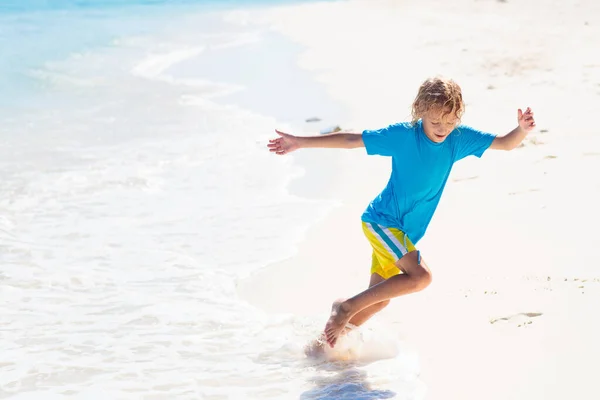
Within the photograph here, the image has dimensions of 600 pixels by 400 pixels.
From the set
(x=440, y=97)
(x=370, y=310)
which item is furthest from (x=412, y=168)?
(x=370, y=310)

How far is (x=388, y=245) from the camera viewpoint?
389 cm

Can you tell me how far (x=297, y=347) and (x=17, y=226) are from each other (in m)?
3.06

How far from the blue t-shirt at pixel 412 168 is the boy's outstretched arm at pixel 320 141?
0.18ft

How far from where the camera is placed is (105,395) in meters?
3.98

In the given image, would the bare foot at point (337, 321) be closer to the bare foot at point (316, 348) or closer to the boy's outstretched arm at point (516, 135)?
the bare foot at point (316, 348)

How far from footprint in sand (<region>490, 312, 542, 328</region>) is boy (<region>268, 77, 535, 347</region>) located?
2.19 ft

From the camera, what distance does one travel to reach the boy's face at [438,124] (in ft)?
12.4

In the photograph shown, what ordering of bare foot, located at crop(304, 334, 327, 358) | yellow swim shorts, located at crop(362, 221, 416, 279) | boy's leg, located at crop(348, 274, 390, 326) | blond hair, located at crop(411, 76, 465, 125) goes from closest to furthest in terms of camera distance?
1. blond hair, located at crop(411, 76, 465, 125)
2. yellow swim shorts, located at crop(362, 221, 416, 279)
3. boy's leg, located at crop(348, 274, 390, 326)
4. bare foot, located at crop(304, 334, 327, 358)

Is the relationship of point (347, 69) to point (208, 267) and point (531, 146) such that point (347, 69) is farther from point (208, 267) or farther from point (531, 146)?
point (208, 267)

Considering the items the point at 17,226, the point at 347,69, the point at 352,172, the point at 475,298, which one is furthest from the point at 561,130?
the point at 347,69

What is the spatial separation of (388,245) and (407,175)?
13.2 inches

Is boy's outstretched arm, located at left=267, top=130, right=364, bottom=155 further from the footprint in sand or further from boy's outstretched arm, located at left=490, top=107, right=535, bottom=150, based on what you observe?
the footprint in sand

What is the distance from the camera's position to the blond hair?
148 inches

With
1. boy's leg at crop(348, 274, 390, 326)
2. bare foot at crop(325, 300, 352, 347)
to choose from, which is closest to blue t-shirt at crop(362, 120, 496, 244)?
boy's leg at crop(348, 274, 390, 326)
